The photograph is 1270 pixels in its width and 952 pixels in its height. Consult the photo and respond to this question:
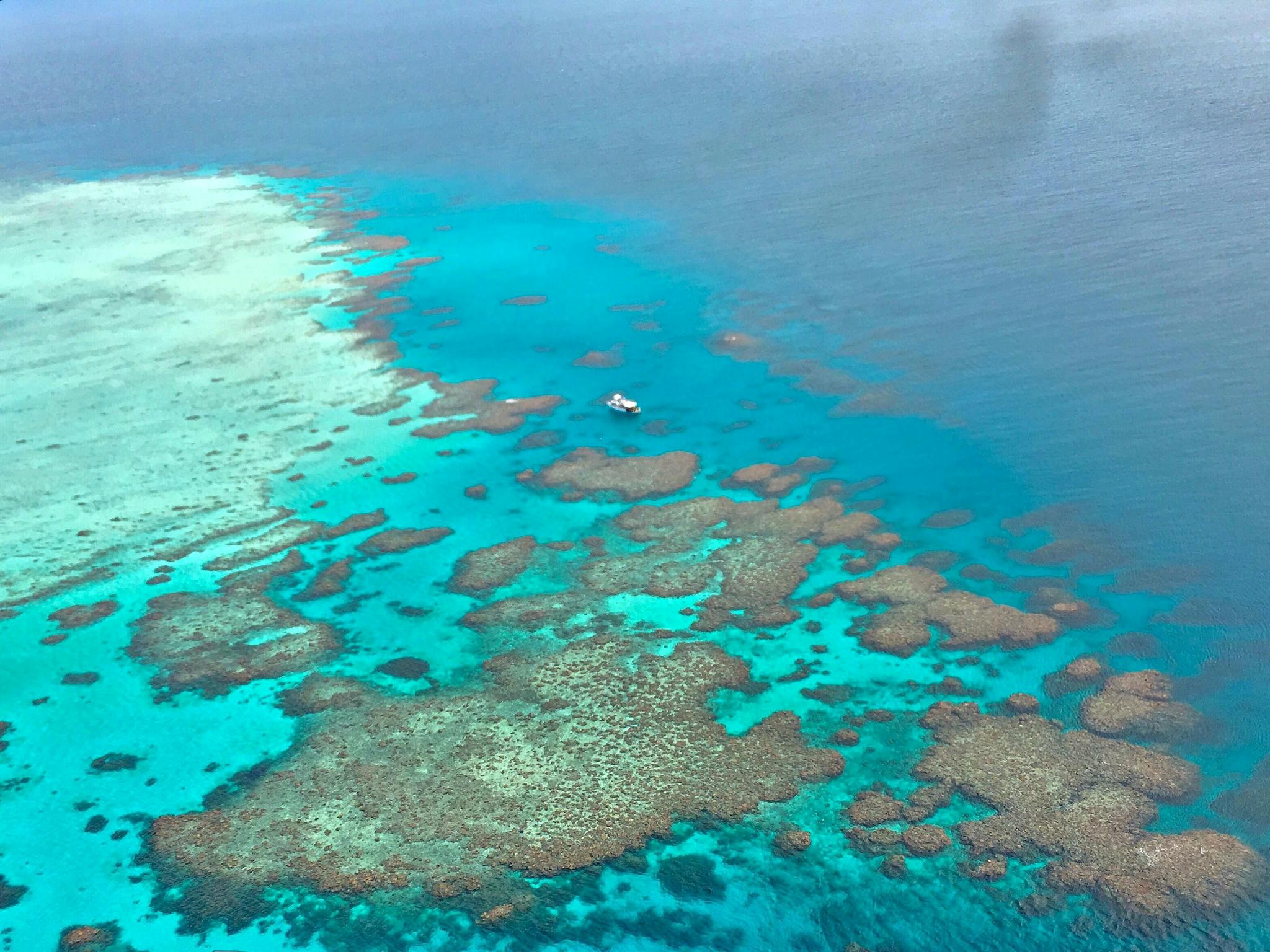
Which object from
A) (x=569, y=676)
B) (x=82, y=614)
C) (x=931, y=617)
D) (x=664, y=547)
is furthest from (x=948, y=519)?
(x=82, y=614)

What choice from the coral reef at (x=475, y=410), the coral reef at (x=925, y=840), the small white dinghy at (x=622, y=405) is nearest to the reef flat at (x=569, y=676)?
the coral reef at (x=925, y=840)

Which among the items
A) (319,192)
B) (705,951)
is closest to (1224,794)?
(705,951)

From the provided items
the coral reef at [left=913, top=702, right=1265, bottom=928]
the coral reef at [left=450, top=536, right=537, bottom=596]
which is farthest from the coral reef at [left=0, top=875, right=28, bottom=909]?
the coral reef at [left=913, top=702, right=1265, bottom=928]

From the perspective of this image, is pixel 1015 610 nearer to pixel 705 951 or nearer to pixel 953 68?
pixel 705 951

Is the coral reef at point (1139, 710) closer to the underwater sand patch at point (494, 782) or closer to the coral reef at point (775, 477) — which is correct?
the underwater sand patch at point (494, 782)

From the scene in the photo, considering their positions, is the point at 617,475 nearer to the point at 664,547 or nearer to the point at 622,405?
the point at 622,405

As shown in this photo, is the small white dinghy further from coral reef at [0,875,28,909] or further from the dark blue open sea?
coral reef at [0,875,28,909]
